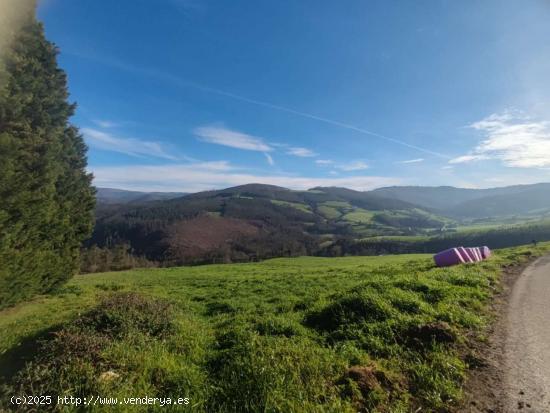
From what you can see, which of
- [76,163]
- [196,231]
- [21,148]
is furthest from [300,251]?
[21,148]

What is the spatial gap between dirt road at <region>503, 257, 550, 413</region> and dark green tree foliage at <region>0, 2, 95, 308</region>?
16.8m

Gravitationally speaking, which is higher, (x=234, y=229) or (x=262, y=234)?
(x=234, y=229)

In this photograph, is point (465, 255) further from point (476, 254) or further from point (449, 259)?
point (476, 254)

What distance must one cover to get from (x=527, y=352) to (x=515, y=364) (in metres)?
0.74

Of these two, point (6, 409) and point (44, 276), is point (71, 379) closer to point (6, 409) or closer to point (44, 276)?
point (6, 409)

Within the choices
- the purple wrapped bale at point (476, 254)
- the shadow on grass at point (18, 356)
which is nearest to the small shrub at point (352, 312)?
the shadow on grass at point (18, 356)

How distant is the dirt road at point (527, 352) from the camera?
4908mm

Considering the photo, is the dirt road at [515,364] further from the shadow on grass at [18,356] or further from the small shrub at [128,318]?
the shadow on grass at [18,356]

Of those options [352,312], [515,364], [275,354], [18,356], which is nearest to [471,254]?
[352,312]

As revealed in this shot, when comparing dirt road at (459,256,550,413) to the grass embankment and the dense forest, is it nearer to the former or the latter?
the grass embankment

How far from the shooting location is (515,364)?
597 centimetres

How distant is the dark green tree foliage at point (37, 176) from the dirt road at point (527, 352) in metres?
16.8

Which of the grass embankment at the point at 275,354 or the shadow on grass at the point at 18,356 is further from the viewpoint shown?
the shadow on grass at the point at 18,356

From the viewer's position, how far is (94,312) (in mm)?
8695
